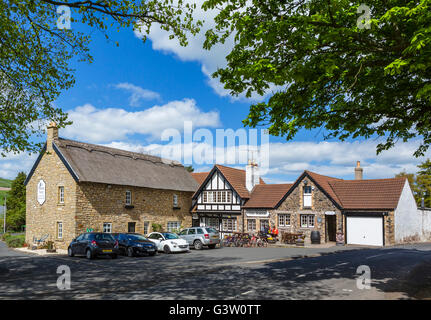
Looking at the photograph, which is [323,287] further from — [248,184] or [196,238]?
[248,184]

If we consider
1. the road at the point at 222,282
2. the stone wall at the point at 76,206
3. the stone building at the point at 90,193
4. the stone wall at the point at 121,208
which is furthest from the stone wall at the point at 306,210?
the road at the point at 222,282

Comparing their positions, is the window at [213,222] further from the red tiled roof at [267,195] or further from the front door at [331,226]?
the front door at [331,226]

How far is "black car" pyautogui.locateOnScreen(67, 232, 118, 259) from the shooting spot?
21109mm

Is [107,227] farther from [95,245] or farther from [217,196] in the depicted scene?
[217,196]

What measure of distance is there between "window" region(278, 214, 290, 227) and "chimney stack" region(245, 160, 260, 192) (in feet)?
17.4

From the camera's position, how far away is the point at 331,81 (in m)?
10.4

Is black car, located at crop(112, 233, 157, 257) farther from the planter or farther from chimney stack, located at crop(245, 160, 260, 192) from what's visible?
chimney stack, located at crop(245, 160, 260, 192)

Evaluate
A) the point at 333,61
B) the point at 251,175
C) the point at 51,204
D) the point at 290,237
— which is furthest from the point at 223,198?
the point at 333,61

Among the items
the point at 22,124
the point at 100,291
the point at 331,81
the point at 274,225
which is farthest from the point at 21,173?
the point at 331,81

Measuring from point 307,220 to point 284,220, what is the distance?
7.70ft

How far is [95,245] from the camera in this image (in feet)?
69.3

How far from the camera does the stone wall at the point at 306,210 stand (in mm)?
32750

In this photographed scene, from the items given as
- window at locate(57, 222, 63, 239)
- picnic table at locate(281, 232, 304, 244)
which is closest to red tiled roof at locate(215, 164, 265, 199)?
picnic table at locate(281, 232, 304, 244)

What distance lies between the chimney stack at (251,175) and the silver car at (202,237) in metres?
12.0
